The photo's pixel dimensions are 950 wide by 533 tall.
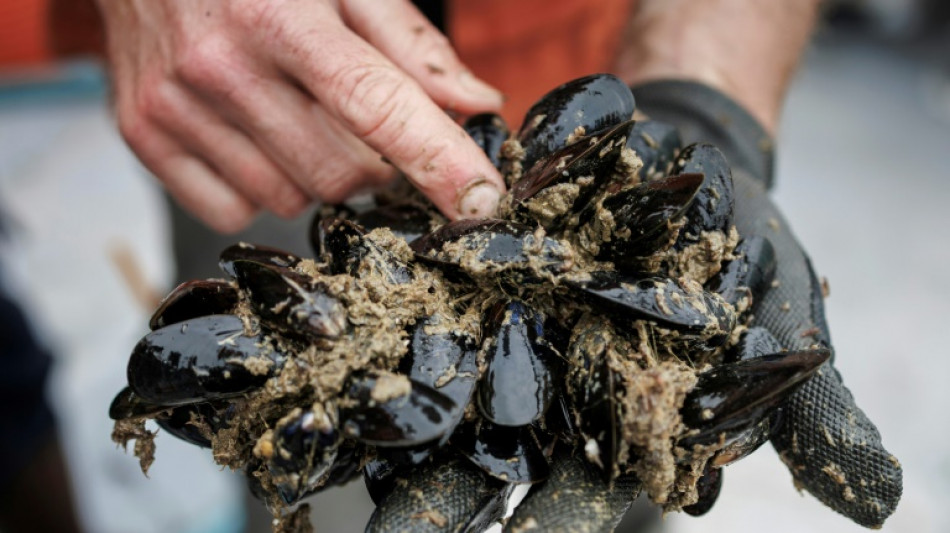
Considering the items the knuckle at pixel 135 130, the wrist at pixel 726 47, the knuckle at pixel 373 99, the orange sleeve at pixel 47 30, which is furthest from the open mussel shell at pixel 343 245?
the orange sleeve at pixel 47 30

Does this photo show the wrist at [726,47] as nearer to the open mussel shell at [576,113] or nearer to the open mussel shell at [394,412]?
the open mussel shell at [576,113]

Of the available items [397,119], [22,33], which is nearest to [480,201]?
[397,119]

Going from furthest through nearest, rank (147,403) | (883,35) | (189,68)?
(883,35) < (189,68) < (147,403)

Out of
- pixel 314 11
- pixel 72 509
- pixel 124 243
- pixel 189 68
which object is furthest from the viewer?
pixel 124 243

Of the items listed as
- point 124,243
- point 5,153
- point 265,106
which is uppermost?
point 265,106

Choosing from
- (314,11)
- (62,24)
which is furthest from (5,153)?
(314,11)

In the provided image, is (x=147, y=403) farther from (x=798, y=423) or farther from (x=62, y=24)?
(x=62, y=24)
